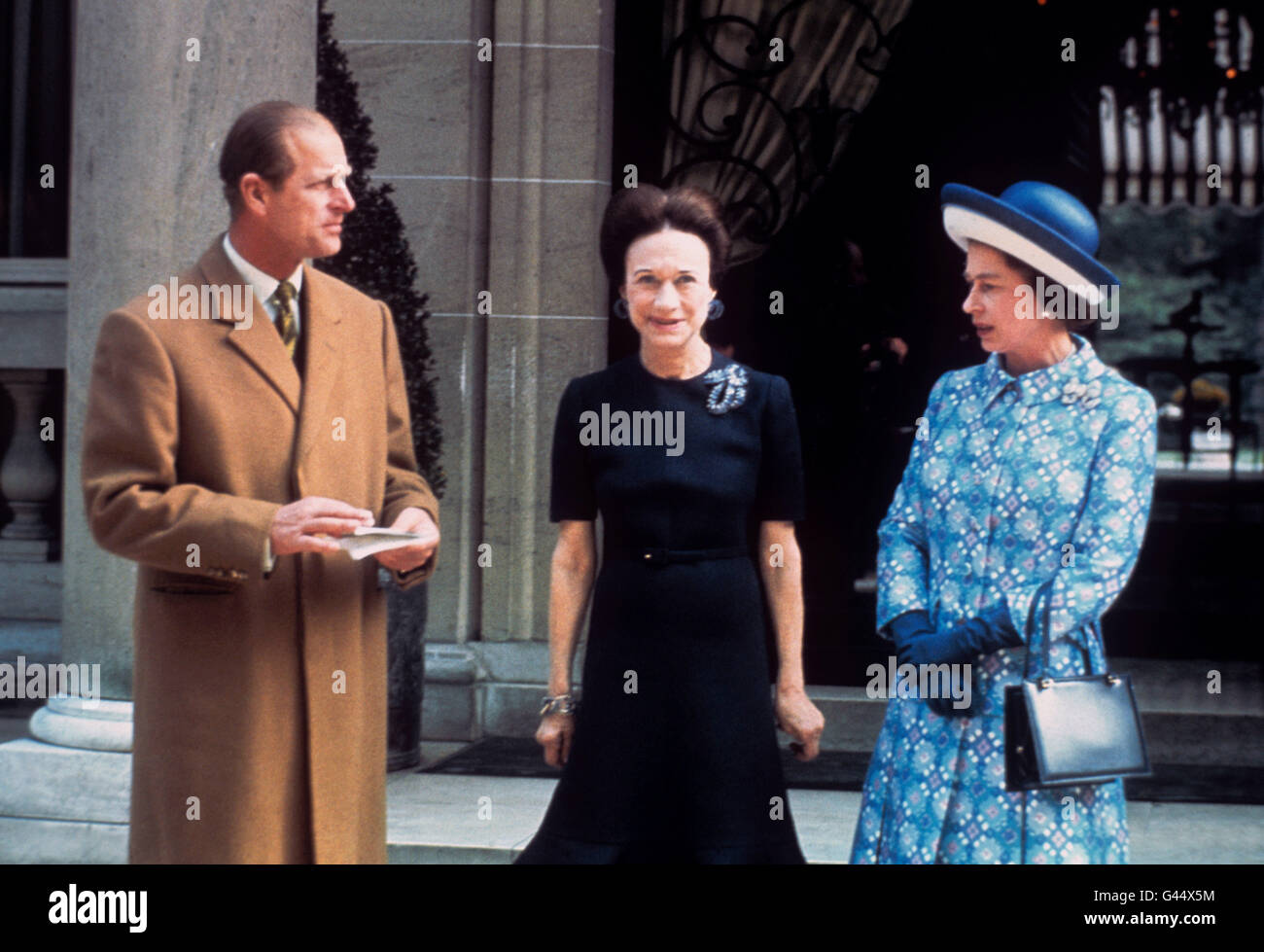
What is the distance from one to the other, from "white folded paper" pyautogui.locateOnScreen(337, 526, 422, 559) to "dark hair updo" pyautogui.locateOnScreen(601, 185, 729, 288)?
0.82 m

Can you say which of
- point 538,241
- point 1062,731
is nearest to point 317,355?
point 1062,731

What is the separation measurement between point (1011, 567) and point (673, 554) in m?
0.75

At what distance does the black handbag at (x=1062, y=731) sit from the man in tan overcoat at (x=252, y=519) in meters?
1.34

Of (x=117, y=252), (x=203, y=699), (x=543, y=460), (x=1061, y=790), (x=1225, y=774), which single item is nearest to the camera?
→ (x=203, y=699)

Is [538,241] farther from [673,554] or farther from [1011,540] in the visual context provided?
[1011,540]

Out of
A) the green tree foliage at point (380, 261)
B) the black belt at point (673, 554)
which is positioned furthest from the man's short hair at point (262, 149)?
the green tree foliage at point (380, 261)

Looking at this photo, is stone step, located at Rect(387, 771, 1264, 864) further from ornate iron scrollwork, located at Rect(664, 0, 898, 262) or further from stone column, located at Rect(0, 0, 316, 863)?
ornate iron scrollwork, located at Rect(664, 0, 898, 262)

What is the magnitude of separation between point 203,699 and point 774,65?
17.8 feet

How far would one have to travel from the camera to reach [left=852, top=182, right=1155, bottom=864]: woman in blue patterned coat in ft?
13.1

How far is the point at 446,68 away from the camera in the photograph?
27.0 feet

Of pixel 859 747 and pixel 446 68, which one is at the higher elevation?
pixel 446 68

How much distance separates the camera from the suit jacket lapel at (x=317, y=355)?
12.5 ft
